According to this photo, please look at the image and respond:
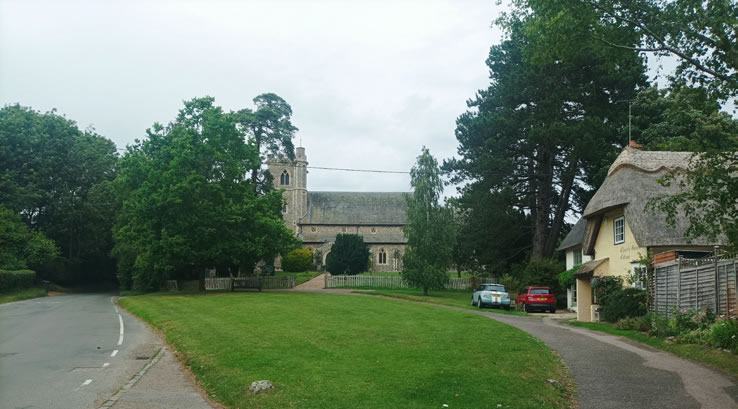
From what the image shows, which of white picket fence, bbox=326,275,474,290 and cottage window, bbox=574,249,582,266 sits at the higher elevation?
cottage window, bbox=574,249,582,266

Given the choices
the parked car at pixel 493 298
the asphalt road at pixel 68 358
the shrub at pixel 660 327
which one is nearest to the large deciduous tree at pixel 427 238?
the parked car at pixel 493 298

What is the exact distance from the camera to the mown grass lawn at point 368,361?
9.44 meters

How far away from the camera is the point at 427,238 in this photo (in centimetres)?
3994

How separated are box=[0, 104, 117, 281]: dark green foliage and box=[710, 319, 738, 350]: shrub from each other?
181 feet

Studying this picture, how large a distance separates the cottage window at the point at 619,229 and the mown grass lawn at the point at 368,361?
26.6 ft

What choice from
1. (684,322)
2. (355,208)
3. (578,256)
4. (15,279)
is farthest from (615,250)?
(355,208)

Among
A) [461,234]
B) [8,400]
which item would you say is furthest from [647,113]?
[8,400]

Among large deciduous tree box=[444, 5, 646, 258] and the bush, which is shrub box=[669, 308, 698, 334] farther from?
the bush

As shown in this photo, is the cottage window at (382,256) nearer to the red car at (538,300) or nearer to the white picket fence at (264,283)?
the white picket fence at (264,283)

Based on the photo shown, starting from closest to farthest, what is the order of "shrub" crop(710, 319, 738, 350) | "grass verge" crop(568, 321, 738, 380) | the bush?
"grass verge" crop(568, 321, 738, 380) < "shrub" crop(710, 319, 738, 350) < the bush

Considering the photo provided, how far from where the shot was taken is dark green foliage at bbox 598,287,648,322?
21.9m

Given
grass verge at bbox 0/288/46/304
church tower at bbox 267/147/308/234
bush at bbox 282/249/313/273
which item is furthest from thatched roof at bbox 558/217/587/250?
church tower at bbox 267/147/308/234

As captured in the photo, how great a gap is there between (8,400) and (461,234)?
42.3 meters

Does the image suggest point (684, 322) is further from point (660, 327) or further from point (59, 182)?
point (59, 182)
